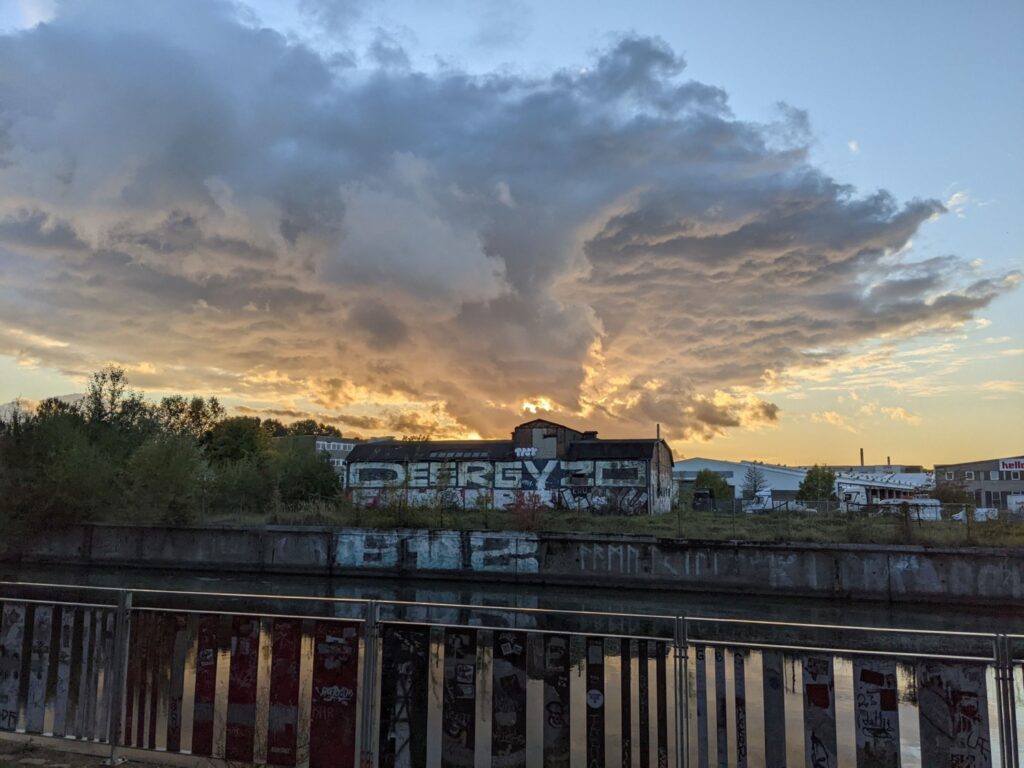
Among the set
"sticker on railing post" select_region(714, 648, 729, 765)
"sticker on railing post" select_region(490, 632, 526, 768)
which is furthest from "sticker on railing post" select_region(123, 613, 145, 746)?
"sticker on railing post" select_region(714, 648, 729, 765)

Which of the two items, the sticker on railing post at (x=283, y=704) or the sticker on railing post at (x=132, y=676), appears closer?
the sticker on railing post at (x=283, y=704)

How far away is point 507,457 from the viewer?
48812 millimetres

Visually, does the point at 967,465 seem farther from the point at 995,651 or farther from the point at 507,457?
the point at 995,651

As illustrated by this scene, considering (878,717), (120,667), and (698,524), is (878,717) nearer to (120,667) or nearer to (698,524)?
(120,667)

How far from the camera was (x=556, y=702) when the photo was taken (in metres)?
5.11

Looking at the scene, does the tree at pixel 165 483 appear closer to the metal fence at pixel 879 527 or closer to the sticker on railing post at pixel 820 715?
the metal fence at pixel 879 527

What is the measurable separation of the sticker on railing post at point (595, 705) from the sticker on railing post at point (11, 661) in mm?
5036

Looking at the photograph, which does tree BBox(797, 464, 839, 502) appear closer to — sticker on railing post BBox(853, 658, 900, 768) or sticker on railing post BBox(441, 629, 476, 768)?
sticker on railing post BBox(853, 658, 900, 768)

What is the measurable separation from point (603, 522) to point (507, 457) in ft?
41.1

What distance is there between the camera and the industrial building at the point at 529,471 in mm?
47094

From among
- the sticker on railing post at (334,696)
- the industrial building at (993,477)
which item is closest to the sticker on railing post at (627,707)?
the sticker on railing post at (334,696)

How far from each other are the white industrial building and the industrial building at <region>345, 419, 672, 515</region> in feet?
109

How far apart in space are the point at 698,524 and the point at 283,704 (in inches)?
1274

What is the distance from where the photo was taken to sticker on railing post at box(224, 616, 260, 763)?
18.3ft
